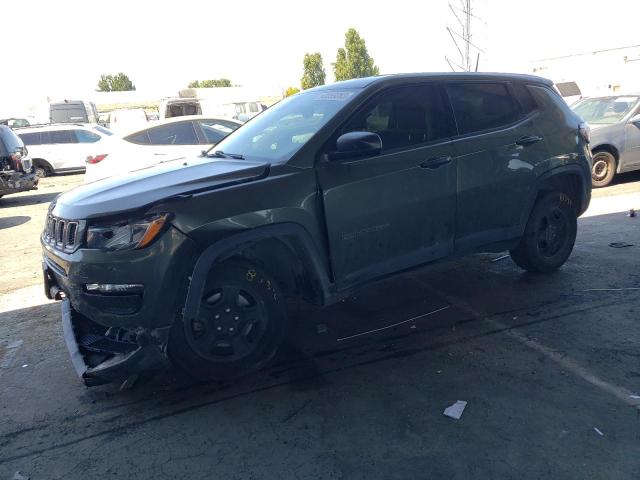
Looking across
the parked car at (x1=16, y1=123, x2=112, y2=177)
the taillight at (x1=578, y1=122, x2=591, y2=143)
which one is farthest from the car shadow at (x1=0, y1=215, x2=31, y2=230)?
the taillight at (x1=578, y1=122, x2=591, y2=143)

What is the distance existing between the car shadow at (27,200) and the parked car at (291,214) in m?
9.65

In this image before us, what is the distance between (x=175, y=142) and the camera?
9.12m

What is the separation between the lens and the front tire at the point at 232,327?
10.7 feet

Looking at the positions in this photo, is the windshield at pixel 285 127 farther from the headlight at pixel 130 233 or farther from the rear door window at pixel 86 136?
the rear door window at pixel 86 136

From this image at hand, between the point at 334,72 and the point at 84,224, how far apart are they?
222 feet

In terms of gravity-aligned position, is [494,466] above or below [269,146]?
below

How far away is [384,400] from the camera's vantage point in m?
3.21

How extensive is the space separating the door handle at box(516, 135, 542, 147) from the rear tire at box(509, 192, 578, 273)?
59 cm

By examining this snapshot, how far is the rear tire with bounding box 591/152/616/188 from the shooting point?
32.0ft

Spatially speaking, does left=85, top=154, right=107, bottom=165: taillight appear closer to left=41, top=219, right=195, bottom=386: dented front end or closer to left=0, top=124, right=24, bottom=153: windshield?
left=0, top=124, right=24, bottom=153: windshield

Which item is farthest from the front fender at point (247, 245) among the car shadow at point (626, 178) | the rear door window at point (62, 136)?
the rear door window at point (62, 136)

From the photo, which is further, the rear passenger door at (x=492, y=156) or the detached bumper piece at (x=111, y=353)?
the rear passenger door at (x=492, y=156)

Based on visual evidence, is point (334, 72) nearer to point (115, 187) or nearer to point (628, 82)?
point (628, 82)

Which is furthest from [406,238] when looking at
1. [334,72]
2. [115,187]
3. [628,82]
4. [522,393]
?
[334,72]
